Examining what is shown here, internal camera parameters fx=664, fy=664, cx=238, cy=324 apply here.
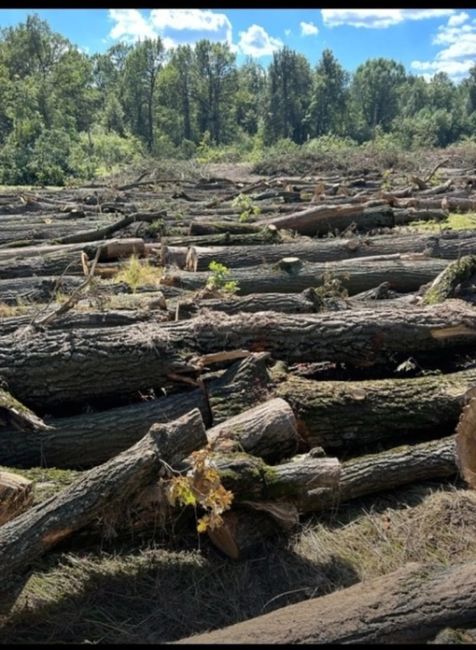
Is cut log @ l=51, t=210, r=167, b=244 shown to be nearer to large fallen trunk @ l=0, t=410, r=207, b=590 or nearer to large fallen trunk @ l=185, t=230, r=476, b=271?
large fallen trunk @ l=185, t=230, r=476, b=271

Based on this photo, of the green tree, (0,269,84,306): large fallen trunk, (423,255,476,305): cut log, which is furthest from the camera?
the green tree

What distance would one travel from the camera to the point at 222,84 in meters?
65.2

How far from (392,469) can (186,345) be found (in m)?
1.63

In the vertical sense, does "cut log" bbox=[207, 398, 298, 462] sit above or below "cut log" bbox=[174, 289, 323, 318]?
below

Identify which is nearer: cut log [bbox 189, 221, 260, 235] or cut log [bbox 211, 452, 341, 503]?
cut log [bbox 211, 452, 341, 503]

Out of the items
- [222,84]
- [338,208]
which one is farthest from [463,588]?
[222,84]

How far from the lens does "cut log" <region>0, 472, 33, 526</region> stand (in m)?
3.29

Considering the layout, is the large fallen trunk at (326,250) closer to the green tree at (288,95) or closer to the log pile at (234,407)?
the log pile at (234,407)

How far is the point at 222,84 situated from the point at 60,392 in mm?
65452

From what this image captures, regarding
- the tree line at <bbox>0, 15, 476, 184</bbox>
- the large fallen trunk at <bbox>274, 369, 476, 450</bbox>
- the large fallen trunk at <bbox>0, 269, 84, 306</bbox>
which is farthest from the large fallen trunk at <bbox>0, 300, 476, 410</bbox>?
the tree line at <bbox>0, 15, 476, 184</bbox>

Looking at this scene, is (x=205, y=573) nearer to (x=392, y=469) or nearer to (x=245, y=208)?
(x=392, y=469)

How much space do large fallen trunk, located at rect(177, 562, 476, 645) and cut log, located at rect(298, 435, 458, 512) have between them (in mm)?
1049

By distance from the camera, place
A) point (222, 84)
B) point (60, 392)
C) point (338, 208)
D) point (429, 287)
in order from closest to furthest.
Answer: point (60, 392) < point (429, 287) < point (338, 208) < point (222, 84)

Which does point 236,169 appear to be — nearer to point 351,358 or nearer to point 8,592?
point 351,358
